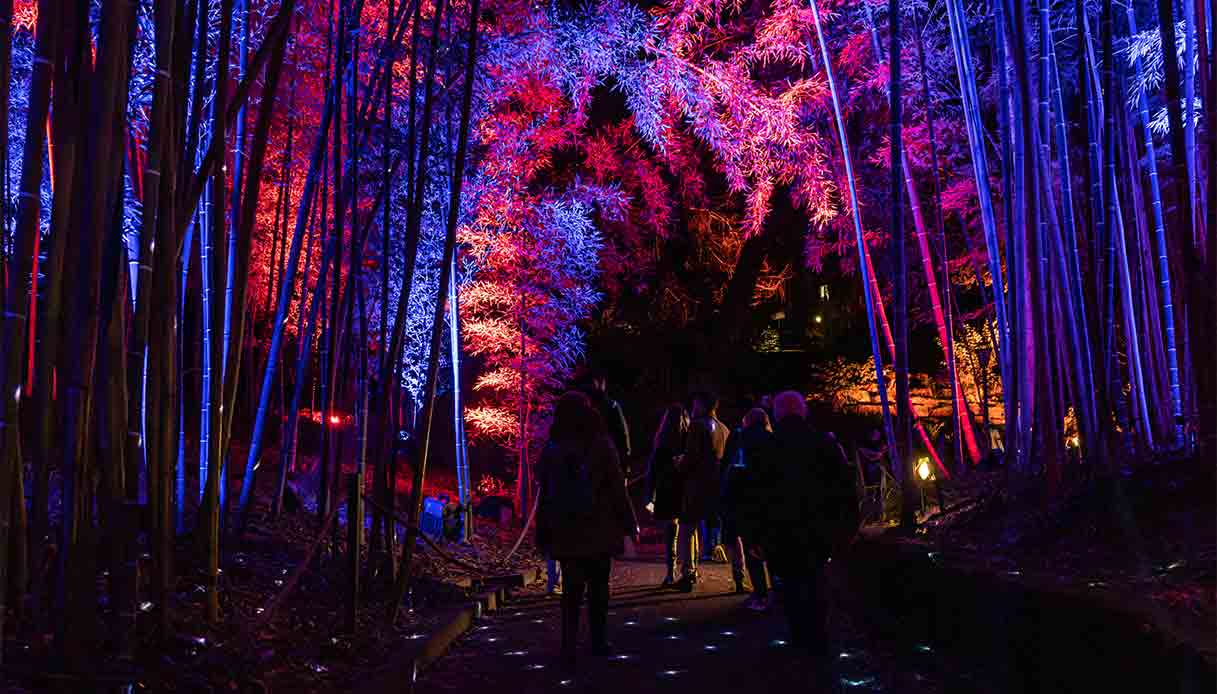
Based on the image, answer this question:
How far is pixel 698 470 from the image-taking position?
6.24 metres

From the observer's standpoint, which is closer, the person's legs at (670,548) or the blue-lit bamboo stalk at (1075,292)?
the blue-lit bamboo stalk at (1075,292)

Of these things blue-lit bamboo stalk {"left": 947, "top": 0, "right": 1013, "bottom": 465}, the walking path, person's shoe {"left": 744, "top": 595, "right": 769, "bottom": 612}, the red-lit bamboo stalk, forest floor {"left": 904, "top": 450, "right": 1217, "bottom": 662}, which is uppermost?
blue-lit bamboo stalk {"left": 947, "top": 0, "right": 1013, "bottom": 465}

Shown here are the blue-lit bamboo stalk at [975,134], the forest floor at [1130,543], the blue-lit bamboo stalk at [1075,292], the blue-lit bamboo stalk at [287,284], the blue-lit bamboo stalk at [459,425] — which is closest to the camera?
the forest floor at [1130,543]

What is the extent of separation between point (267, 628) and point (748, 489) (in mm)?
1980

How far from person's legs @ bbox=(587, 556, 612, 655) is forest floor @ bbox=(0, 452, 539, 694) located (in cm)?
71

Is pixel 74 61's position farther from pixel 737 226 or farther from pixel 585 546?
pixel 737 226

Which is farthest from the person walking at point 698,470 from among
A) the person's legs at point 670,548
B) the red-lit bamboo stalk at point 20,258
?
the red-lit bamboo stalk at point 20,258

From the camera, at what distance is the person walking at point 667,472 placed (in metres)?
6.38

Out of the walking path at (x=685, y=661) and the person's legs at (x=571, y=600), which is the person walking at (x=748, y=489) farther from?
the person's legs at (x=571, y=600)

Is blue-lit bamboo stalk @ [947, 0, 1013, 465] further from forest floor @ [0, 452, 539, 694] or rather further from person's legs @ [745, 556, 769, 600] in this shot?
forest floor @ [0, 452, 539, 694]

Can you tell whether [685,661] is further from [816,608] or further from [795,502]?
[795,502]

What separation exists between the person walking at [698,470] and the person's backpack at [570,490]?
2097mm

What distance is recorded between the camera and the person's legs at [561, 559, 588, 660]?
4.15m

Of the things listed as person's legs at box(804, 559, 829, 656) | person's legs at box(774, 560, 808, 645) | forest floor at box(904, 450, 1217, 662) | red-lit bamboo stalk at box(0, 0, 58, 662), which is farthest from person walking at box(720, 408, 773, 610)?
red-lit bamboo stalk at box(0, 0, 58, 662)
